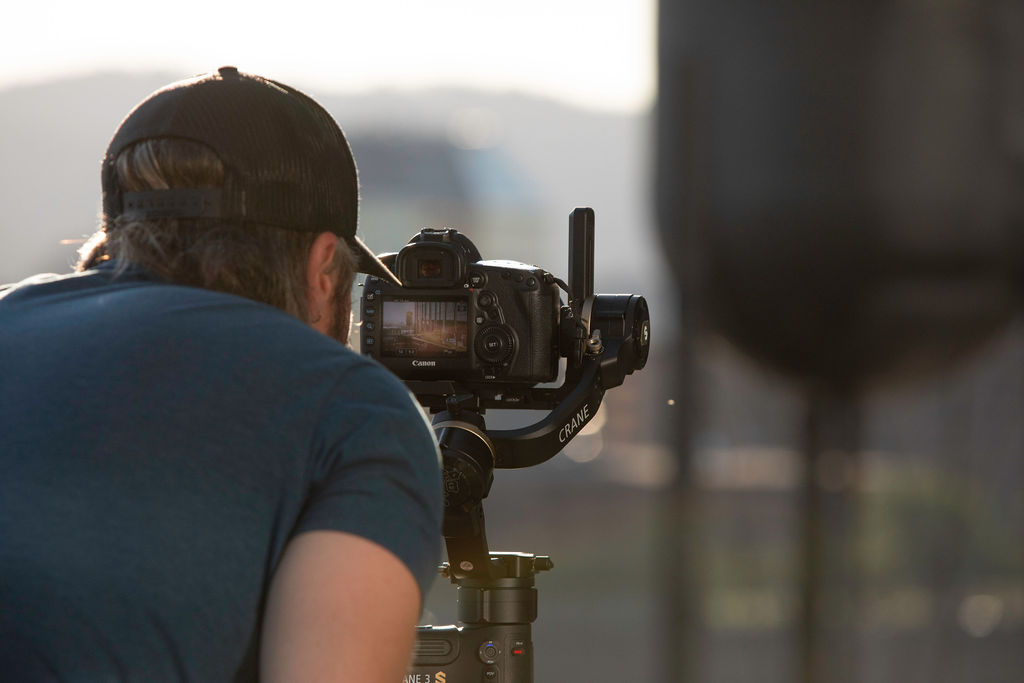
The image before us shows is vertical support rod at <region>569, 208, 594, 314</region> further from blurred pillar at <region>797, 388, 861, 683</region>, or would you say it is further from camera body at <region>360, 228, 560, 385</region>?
blurred pillar at <region>797, 388, 861, 683</region>

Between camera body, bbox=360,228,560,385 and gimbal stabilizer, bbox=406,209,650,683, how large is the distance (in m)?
0.04

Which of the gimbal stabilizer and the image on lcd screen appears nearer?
the gimbal stabilizer

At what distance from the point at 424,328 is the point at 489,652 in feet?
1.74

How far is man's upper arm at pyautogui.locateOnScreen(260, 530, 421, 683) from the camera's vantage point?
84 centimetres

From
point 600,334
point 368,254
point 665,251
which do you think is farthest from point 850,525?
point 368,254

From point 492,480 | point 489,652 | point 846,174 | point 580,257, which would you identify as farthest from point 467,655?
point 846,174

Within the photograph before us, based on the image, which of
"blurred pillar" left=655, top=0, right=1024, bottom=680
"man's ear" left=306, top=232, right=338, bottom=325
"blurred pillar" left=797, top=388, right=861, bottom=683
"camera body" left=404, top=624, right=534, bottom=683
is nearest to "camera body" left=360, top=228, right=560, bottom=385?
"camera body" left=404, top=624, right=534, bottom=683

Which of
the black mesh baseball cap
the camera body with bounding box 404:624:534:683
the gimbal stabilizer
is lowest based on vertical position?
the camera body with bounding box 404:624:534:683

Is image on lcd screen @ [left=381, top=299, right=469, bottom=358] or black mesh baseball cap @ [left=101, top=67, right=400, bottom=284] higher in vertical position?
black mesh baseball cap @ [left=101, top=67, right=400, bottom=284]

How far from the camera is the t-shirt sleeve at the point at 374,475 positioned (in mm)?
857

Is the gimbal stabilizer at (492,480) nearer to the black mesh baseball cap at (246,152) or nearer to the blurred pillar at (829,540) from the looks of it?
the black mesh baseball cap at (246,152)

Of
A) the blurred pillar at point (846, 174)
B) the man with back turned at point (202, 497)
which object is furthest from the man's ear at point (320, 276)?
the blurred pillar at point (846, 174)

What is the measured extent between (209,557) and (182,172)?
38 centimetres

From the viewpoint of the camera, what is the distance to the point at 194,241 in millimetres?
1046
